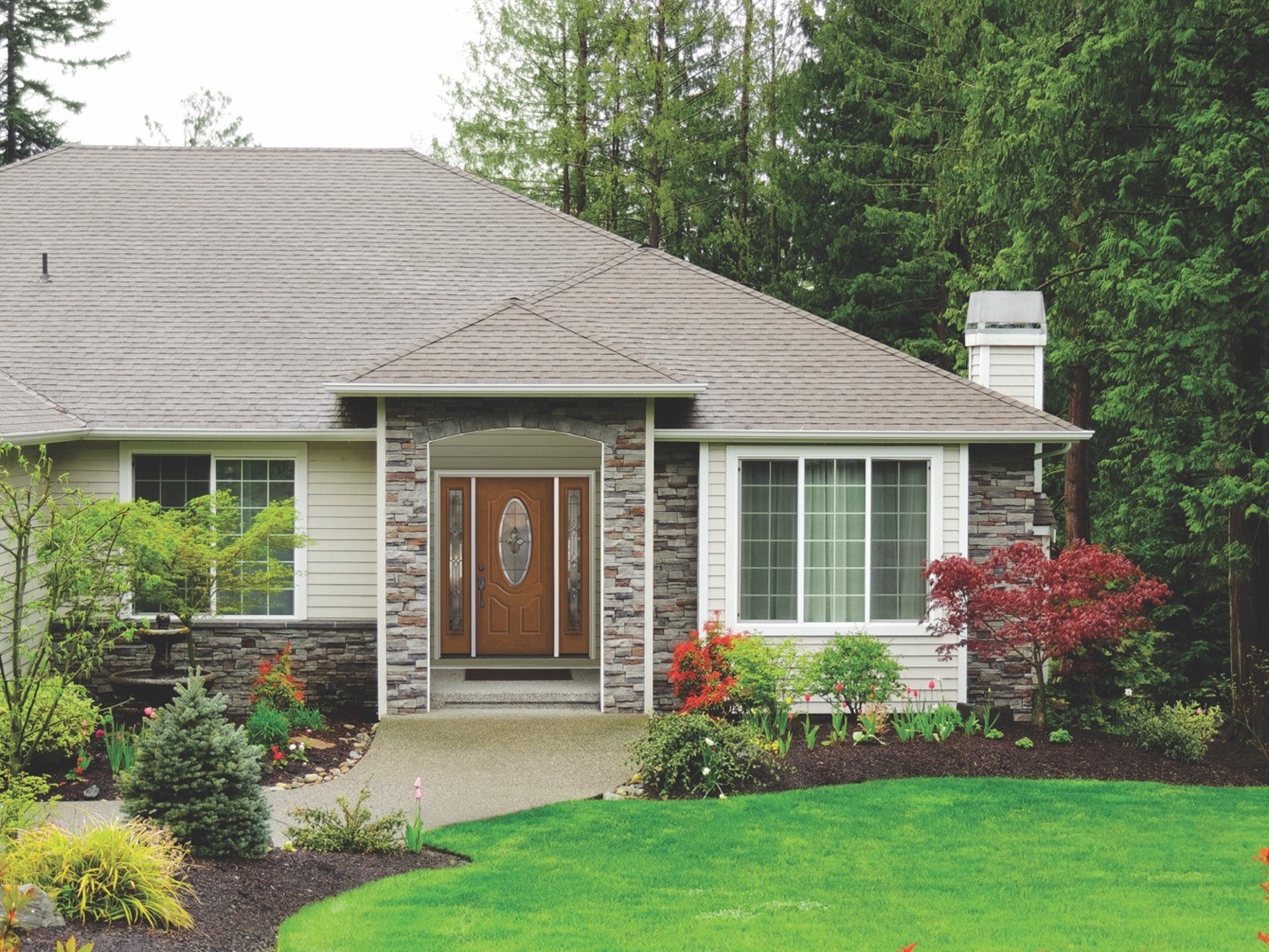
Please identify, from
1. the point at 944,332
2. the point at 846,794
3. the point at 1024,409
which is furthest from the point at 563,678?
the point at 944,332

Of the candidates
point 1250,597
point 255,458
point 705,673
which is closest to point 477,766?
point 705,673

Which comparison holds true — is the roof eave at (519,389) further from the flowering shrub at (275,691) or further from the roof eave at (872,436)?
the flowering shrub at (275,691)

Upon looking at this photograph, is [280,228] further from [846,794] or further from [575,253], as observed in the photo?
[846,794]

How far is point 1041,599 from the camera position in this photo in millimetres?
10836

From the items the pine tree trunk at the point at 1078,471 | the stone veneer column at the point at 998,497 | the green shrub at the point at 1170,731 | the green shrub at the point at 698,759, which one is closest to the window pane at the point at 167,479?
the green shrub at the point at 698,759

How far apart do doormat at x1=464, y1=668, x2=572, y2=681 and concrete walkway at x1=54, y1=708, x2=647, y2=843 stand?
53.4 inches

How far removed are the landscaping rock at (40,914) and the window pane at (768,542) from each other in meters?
7.43

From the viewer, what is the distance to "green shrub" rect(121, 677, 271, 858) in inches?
287

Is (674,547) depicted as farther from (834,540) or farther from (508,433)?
(508,433)

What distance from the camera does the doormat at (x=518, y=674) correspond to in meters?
13.5

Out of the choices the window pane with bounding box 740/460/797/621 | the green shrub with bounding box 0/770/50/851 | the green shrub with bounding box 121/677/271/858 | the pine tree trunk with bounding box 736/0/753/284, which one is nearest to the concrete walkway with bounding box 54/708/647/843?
the green shrub with bounding box 0/770/50/851

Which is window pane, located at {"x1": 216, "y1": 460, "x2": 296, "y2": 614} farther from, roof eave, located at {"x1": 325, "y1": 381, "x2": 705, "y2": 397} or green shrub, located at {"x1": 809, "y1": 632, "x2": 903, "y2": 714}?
green shrub, located at {"x1": 809, "y1": 632, "x2": 903, "y2": 714}

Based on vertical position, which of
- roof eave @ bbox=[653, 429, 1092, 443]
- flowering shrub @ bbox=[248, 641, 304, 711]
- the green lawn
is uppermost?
roof eave @ bbox=[653, 429, 1092, 443]

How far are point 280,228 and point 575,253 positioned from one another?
12.0 feet
